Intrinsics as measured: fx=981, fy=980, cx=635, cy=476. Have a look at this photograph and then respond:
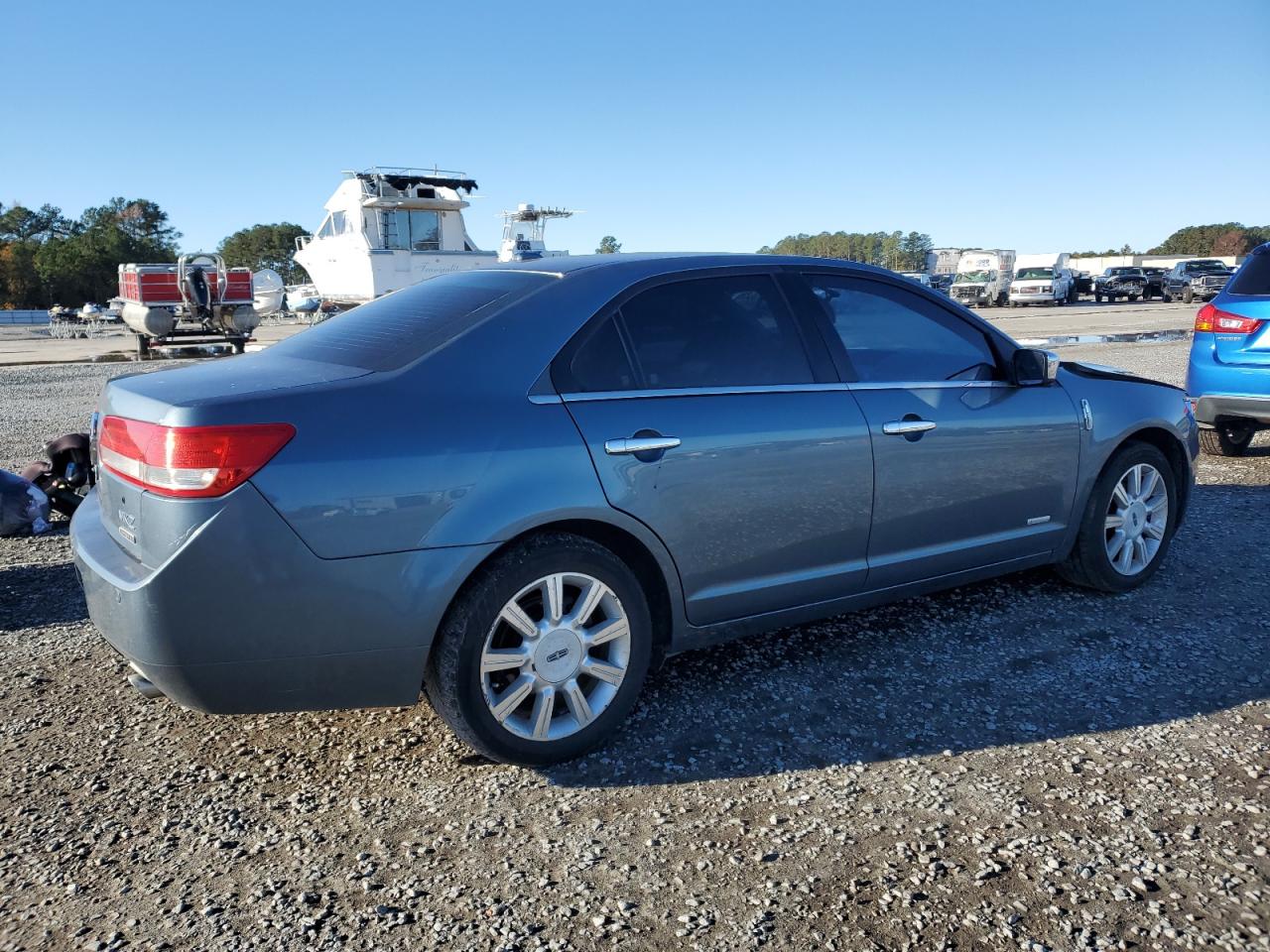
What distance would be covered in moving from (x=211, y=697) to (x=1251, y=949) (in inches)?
102

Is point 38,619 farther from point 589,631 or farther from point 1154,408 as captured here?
point 1154,408

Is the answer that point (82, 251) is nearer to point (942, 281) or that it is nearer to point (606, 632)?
point (942, 281)

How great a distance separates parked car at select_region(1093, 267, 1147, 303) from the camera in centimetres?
4438

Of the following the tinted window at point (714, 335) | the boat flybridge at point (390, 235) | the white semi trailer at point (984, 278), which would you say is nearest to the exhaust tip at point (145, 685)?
the tinted window at point (714, 335)

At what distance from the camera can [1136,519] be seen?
15.1 feet

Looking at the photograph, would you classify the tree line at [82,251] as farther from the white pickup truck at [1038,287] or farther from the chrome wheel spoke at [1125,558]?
the chrome wheel spoke at [1125,558]

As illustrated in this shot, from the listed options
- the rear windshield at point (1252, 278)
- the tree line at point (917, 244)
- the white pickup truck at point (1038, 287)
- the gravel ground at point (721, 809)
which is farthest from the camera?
the tree line at point (917, 244)

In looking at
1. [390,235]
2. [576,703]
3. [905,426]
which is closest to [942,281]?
[390,235]

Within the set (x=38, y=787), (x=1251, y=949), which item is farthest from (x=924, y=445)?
(x=38, y=787)

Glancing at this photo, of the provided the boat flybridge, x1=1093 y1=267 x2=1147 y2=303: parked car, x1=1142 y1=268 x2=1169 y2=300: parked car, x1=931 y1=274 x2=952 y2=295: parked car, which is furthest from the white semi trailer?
the boat flybridge

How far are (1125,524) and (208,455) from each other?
3938mm

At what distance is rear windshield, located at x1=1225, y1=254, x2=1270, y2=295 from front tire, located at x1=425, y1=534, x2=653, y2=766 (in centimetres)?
624

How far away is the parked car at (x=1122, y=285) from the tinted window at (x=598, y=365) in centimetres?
4730

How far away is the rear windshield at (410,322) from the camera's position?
308 centimetres
